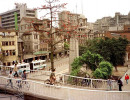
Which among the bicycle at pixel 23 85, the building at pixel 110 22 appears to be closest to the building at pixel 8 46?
the bicycle at pixel 23 85

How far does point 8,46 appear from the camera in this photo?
37625 mm

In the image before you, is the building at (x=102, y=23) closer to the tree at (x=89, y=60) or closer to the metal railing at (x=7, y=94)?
the tree at (x=89, y=60)

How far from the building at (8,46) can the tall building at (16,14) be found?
39597 millimetres

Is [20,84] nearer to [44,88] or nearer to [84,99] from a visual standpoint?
[44,88]

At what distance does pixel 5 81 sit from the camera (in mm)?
14391

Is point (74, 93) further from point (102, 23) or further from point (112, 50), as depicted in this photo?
point (102, 23)

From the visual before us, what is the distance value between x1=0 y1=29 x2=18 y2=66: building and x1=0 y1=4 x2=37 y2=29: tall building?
3960 centimetres

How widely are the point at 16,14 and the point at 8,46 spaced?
42.0m

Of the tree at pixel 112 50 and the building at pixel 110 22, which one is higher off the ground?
the building at pixel 110 22

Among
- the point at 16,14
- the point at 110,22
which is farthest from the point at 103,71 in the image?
the point at 110,22

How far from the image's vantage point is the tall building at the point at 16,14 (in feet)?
248

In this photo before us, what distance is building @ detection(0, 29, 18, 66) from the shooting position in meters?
36.4

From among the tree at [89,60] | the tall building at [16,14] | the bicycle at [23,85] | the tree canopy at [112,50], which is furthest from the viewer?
the tall building at [16,14]

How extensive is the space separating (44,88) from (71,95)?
2326 millimetres
